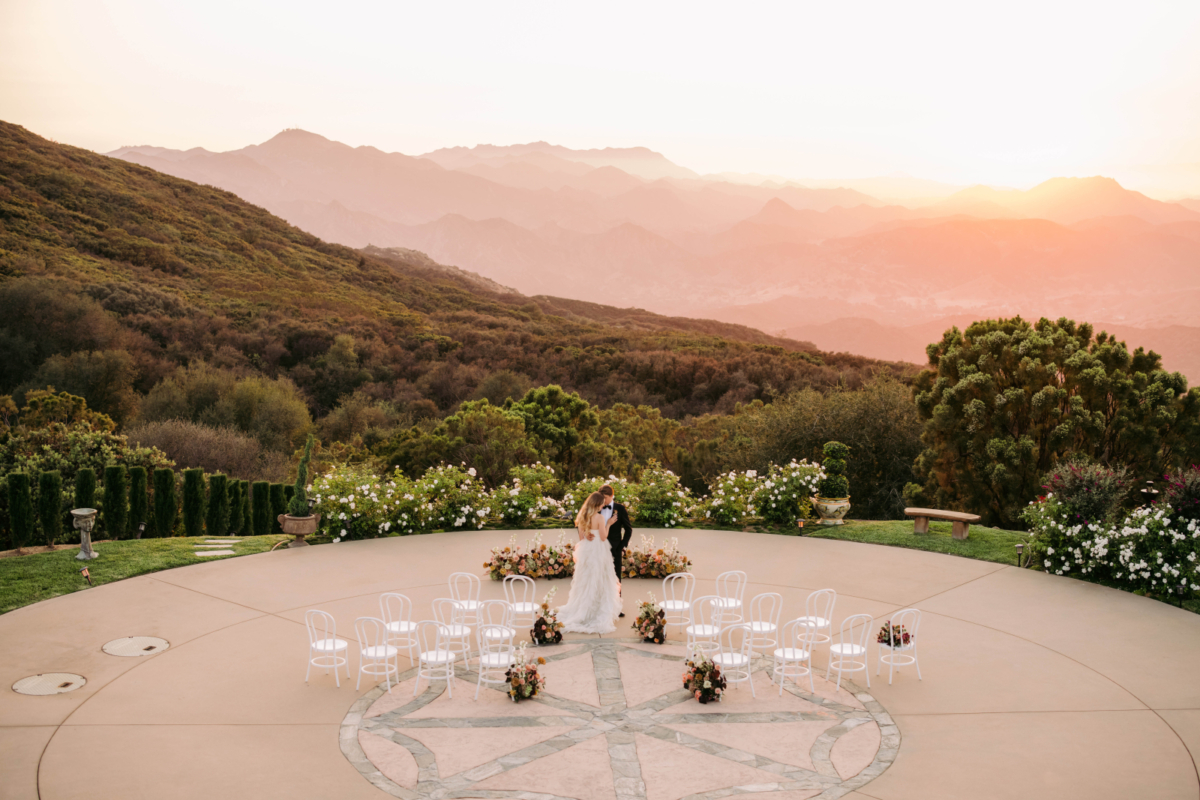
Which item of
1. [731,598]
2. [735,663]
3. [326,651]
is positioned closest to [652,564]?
[731,598]

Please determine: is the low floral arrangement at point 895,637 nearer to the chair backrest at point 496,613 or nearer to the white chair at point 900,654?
the white chair at point 900,654

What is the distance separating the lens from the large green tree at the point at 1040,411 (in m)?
17.3

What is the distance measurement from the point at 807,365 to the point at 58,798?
4379cm

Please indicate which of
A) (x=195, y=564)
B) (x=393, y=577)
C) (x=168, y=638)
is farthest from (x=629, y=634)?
(x=195, y=564)

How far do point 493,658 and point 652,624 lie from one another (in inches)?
Answer: 82.7

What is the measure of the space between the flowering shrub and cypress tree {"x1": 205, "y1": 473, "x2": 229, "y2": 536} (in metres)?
11.2

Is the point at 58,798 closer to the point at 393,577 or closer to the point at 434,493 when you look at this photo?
the point at 393,577

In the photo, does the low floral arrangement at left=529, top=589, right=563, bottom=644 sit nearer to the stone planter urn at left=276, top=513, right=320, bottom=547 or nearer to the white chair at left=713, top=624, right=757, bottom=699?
the white chair at left=713, top=624, right=757, bottom=699

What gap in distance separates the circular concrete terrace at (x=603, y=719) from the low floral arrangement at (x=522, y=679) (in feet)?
0.55

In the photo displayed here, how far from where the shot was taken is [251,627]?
30.4 ft

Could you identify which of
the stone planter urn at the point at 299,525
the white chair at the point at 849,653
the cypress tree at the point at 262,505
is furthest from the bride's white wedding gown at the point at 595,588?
the cypress tree at the point at 262,505

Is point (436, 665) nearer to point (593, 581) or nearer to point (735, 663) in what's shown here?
point (593, 581)

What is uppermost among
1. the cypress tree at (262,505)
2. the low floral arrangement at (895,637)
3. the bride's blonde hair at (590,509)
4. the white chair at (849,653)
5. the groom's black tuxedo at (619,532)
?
the bride's blonde hair at (590,509)

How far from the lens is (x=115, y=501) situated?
1488cm
